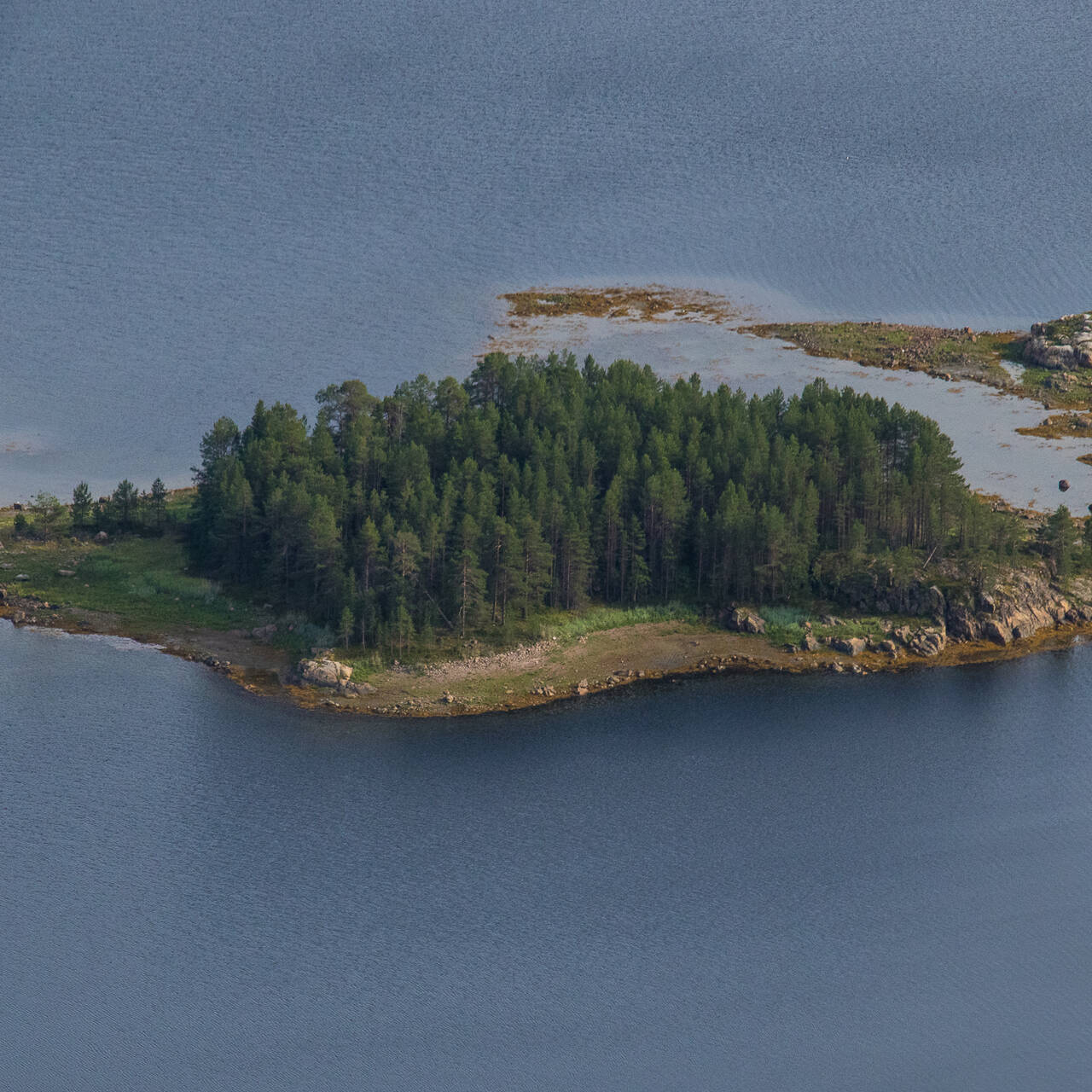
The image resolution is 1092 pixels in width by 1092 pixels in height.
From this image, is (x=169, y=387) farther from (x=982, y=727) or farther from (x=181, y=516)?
(x=982, y=727)

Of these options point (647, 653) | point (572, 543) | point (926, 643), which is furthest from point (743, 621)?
point (572, 543)

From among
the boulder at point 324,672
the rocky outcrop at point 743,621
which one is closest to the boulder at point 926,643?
the rocky outcrop at point 743,621

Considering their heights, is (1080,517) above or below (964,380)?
below

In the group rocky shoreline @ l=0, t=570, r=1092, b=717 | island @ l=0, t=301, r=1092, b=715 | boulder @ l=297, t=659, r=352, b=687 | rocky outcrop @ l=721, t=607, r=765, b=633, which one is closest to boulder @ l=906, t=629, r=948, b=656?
rocky shoreline @ l=0, t=570, r=1092, b=717

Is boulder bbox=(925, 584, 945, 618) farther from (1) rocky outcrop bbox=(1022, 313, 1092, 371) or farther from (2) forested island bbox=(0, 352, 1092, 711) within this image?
(1) rocky outcrop bbox=(1022, 313, 1092, 371)

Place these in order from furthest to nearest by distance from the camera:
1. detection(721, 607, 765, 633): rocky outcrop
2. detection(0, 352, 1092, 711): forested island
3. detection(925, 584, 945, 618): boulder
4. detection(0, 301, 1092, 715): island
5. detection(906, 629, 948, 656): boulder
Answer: detection(925, 584, 945, 618): boulder, detection(721, 607, 765, 633): rocky outcrop, detection(906, 629, 948, 656): boulder, detection(0, 352, 1092, 711): forested island, detection(0, 301, 1092, 715): island

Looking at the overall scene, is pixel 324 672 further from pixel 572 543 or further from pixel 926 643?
pixel 926 643

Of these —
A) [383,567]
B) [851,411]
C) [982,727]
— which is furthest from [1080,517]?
[383,567]
